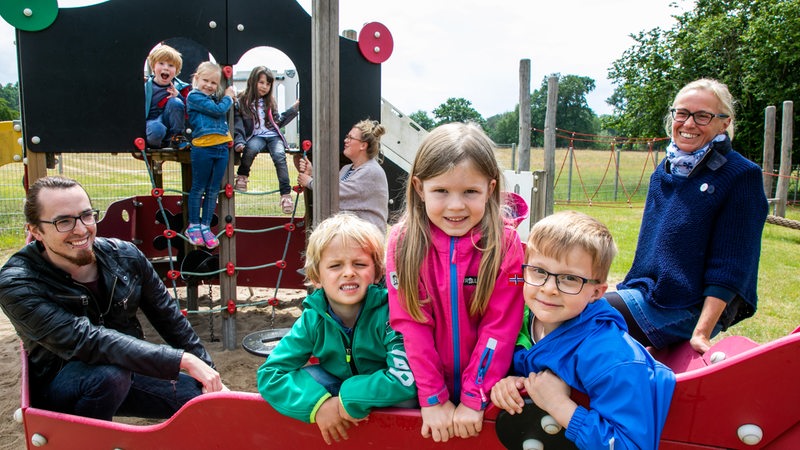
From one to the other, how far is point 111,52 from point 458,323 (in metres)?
3.07

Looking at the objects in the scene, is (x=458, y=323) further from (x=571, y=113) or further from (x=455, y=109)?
(x=571, y=113)

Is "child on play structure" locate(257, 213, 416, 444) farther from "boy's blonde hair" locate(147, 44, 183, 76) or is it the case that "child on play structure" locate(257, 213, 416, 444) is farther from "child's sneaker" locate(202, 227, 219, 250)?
"boy's blonde hair" locate(147, 44, 183, 76)

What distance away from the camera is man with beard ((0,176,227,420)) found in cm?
204

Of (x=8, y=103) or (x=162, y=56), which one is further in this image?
(x=8, y=103)

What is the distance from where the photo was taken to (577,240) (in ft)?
4.69

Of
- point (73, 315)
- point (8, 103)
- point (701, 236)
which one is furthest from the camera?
point (8, 103)

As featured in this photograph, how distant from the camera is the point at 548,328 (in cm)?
156

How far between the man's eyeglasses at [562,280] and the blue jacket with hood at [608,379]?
7 cm

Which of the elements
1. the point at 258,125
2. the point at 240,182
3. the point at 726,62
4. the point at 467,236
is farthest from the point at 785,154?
the point at 467,236

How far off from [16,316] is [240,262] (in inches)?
128

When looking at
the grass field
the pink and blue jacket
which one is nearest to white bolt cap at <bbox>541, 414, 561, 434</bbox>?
the pink and blue jacket

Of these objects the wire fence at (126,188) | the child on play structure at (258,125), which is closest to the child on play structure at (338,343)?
the wire fence at (126,188)

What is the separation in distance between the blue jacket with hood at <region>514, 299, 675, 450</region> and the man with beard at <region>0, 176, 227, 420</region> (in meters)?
1.26

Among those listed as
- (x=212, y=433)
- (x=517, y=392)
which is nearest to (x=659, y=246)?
(x=517, y=392)
